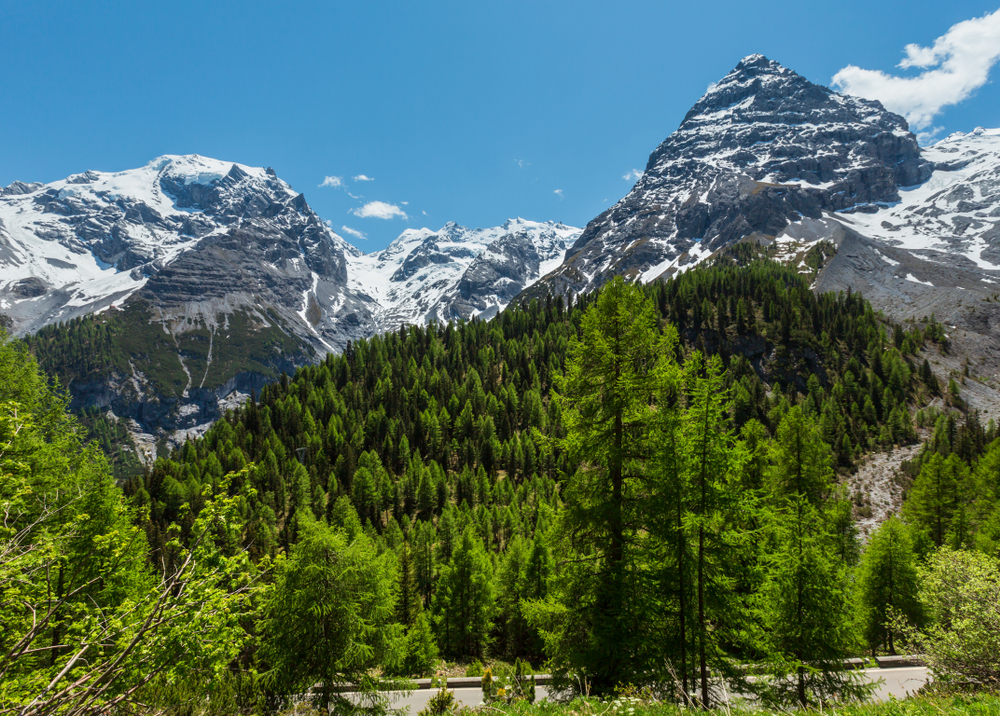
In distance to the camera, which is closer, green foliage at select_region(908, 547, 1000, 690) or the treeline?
green foliage at select_region(908, 547, 1000, 690)

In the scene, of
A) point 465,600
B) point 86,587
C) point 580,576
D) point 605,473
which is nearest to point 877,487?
point 465,600

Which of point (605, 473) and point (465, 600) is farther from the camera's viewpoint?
point (465, 600)

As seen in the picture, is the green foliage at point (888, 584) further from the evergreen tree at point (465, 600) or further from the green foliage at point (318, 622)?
the green foliage at point (318, 622)

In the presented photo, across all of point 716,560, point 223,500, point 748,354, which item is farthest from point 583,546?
point 748,354

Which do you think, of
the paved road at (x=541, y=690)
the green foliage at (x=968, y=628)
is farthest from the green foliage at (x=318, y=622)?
the green foliage at (x=968, y=628)

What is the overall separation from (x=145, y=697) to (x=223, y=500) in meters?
5.16

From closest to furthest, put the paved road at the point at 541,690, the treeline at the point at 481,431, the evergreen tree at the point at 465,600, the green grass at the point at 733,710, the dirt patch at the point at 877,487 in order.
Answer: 1. the green grass at the point at 733,710
2. the paved road at the point at 541,690
3. the evergreen tree at the point at 465,600
4. the treeline at the point at 481,431
5. the dirt patch at the point at 877,487

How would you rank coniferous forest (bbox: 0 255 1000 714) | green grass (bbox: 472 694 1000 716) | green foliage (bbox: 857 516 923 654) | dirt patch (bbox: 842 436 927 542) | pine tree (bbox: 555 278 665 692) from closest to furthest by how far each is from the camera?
1. green grass (bbox: 472 694 1000 716)
2. coniferous forest (bbox: 0 255 1000 714)
3. pine tree (bbox: 555 278 665 692)
4. green foliage (bbox: 857 516 923 654)
5. dirt patch (bbox: 842 436 927 542)

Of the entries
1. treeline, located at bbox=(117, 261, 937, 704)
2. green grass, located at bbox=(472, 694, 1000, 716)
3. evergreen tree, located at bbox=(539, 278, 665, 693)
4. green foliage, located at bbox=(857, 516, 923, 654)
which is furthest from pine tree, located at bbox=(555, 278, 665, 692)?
green foliage, located at bbox=(857, 516, 923, 654)

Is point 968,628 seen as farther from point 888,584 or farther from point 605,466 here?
point 888,584

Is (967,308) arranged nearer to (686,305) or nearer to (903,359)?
(903,359)

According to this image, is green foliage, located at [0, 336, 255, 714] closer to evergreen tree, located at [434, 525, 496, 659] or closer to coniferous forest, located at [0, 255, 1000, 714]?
coniferous forest, located at [0, 255, 1000, 714]

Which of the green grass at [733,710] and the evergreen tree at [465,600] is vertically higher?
the green grass at [733,710]

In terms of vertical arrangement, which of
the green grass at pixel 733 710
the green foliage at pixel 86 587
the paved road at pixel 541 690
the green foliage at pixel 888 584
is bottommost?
the paved road at pixel 541 690
